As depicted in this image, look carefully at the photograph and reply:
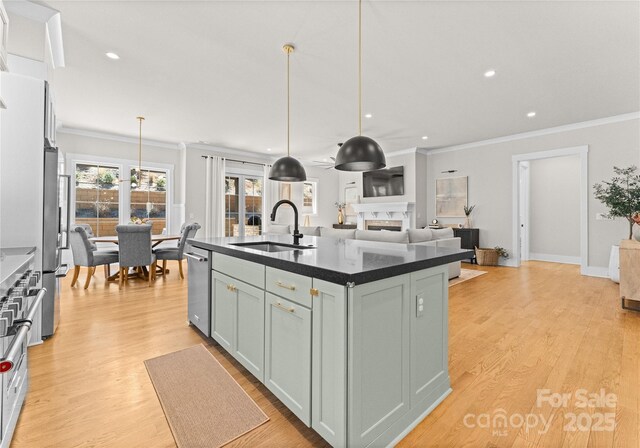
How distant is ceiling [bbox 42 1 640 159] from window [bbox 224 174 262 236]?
2.37 meters

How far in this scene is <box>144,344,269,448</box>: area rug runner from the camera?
1522 millimetres

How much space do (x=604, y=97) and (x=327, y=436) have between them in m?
5.80

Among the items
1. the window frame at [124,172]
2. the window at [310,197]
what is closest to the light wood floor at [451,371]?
the window frame at [124,172]

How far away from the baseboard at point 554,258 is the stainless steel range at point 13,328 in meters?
8.86

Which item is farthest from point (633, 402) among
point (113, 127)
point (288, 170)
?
point (113, 127)

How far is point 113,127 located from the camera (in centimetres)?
586

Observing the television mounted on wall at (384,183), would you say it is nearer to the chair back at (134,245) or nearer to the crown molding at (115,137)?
the crown molding at (115,137)

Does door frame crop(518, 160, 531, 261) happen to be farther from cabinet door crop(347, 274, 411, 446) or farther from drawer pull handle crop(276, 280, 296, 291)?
drawer pull handle crop(276, 280, 296, 291)

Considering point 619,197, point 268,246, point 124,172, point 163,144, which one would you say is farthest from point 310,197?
point 619,197

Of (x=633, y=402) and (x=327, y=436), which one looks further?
(x=633, y=402)

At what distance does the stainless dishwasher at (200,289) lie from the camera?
8.24 ft

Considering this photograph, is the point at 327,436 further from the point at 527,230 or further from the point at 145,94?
the point at 527,230

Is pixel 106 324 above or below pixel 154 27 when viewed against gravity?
below

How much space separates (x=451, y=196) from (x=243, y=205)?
540 cm
